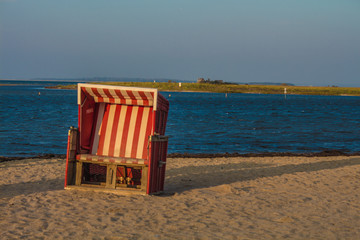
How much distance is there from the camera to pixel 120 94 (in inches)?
376

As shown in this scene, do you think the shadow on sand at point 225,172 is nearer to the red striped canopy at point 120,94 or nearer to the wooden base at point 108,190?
the wooden base at point 108,190

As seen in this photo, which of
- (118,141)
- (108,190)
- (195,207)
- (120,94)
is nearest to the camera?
(195,207)

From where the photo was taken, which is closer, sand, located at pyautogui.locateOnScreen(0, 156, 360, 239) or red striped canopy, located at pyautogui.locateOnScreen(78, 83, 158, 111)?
sand, located at pyautogui.locateOnScreen(0, 156, 360, 239)

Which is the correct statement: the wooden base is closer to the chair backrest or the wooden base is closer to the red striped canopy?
the chair backrest

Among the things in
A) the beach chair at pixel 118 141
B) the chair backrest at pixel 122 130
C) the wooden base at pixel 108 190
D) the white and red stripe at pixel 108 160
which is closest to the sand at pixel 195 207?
the wooden base at pixel 108 190

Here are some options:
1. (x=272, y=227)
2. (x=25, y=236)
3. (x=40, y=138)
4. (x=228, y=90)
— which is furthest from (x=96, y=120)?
(x=228, y=90)

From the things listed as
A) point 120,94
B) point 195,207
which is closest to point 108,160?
point 120,94

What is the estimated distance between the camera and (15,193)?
9.34 meters

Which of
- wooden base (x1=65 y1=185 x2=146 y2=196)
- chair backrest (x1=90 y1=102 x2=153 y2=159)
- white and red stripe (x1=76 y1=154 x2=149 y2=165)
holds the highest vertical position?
chair backrest (x1=90 y1=102 x2=153 y2=159)

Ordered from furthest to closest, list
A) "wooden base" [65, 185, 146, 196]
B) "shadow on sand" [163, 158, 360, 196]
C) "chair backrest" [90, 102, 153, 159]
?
"shadow on sand" [163, 158, 360, 196]
"chair backrest" [90, 102, 153, 159]
"wooden base" [65, 185, 146, 196]

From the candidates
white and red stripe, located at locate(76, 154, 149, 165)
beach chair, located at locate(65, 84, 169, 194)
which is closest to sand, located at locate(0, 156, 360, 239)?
beach chair, located at locate(65, 84, 169, 194)

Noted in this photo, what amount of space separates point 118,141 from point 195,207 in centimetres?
291

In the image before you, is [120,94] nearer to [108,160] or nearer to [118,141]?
[118,141]

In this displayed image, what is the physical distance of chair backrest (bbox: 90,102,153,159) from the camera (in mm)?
10305
